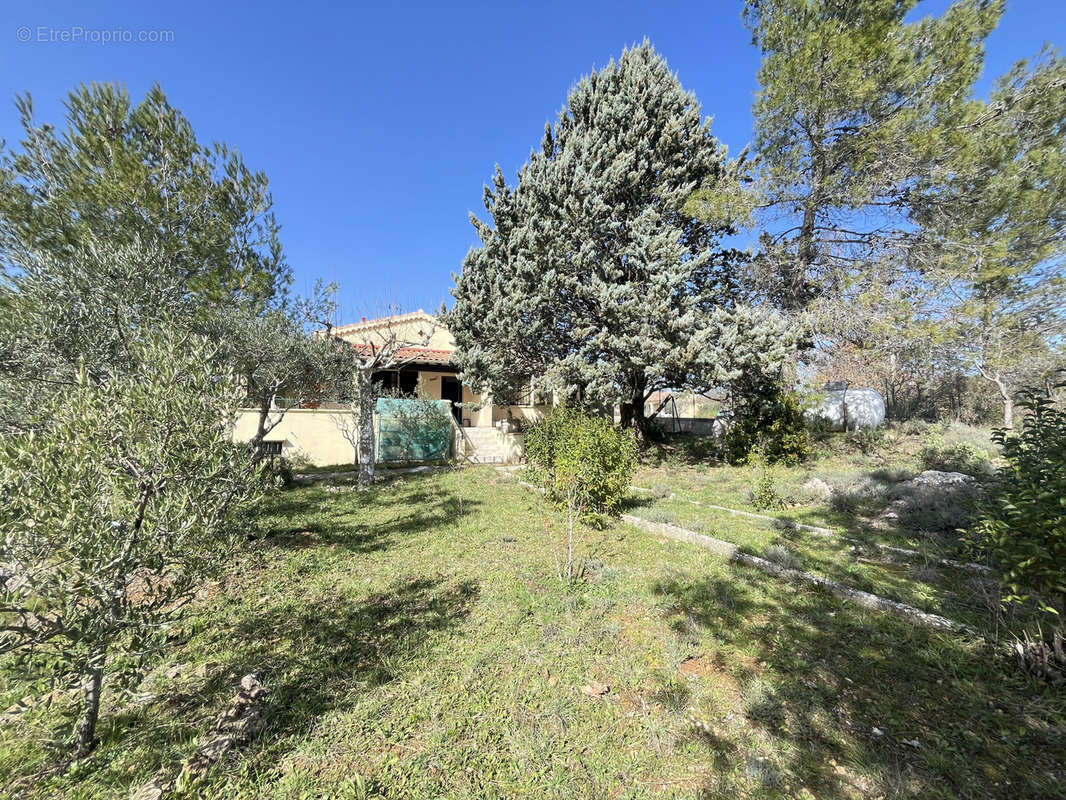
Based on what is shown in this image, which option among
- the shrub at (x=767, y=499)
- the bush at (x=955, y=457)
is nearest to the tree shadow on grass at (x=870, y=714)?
the shrub at (x=767, y=499)

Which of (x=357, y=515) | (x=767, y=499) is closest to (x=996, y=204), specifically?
(x=767, y=499)

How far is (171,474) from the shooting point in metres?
2.32

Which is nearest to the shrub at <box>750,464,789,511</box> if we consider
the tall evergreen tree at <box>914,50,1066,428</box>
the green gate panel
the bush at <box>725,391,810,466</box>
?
the bush at <box>725,391,810,466</box>

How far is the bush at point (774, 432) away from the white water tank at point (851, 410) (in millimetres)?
3152

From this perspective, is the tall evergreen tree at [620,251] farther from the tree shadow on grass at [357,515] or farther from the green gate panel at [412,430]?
the tree shadow on grass at [357,515]

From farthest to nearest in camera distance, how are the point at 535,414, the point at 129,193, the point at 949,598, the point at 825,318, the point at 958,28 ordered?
the point at 535,414, the point at 825,318, the point at 958,28, the point at 129,193, the point at 949,598

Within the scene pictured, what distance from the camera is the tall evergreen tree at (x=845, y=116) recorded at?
9.22 meters

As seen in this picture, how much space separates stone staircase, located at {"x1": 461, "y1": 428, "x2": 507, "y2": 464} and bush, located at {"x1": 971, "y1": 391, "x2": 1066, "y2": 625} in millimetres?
12670

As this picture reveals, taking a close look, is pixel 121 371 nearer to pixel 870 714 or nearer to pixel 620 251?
pixel 870 714

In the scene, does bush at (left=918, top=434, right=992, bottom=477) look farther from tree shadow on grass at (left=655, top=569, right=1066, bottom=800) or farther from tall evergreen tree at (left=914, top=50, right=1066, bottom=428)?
tree shadow on grass at (left=655, top=569, right=1066, bottom=800)

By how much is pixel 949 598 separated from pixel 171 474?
7.14 metres

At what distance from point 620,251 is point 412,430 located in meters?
9.23

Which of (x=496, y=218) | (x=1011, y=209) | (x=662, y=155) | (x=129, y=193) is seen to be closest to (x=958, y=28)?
(x=1011, y=209)

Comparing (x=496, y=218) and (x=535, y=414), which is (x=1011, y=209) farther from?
(x=535, y=414)
